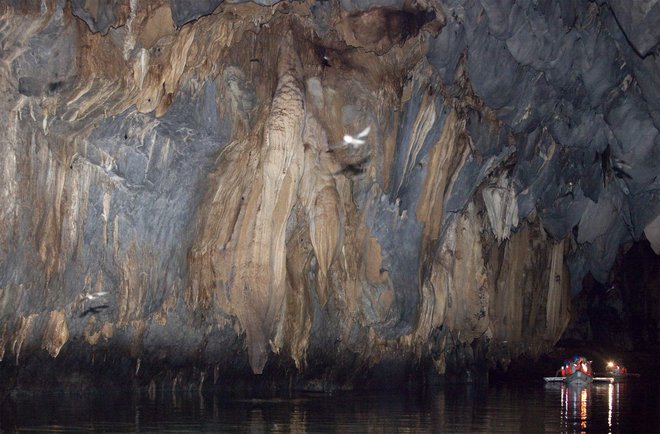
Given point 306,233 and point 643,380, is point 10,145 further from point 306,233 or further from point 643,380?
point 643,380

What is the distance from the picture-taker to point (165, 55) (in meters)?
18.2

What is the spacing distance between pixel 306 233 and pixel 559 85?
713cm

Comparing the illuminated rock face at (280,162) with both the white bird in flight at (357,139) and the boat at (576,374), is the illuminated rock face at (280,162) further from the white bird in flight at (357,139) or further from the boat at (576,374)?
the boat at (576,374)

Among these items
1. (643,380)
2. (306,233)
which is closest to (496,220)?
(306,233)

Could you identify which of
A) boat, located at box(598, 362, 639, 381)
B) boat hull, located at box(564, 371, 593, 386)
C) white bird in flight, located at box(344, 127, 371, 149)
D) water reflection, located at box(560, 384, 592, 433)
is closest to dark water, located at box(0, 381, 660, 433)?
water reflection, located at box(560, 384, 592, 433)

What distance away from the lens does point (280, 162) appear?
20.7 meters

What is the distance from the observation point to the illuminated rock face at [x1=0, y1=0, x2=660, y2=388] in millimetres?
17766

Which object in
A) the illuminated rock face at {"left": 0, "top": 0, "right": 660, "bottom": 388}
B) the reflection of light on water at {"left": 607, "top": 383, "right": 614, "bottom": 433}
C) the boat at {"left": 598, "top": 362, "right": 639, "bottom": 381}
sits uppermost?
the illuminated rock face at {"left": 0, "top": 0, "right": 660, "bottom": 388}

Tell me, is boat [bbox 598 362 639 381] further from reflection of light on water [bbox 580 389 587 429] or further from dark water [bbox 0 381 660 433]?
dark water [bbox 0 381 660 433]

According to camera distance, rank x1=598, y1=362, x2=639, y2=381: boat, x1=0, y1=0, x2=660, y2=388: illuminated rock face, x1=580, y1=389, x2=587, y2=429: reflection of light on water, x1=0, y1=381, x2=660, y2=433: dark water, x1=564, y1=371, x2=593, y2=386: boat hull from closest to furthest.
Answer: x1=0, y1=381, x2=660, y2=433: dark water → x1=580, y1=389, x2=587, y2=429: reflection of light on water → x1=0, y1=0, x2=660, y2=388: illuminated rock face → x1=564, y1=371, x2=593, y2=386: boat hull → x1=598, y1=362, x2=639, y2=381: boat

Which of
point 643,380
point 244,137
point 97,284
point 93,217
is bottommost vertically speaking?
point 643,380

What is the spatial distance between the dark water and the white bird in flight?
5.70 metres

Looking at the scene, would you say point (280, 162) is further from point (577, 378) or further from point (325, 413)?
point (577, 378)

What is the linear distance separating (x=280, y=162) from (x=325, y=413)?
5468 mm
